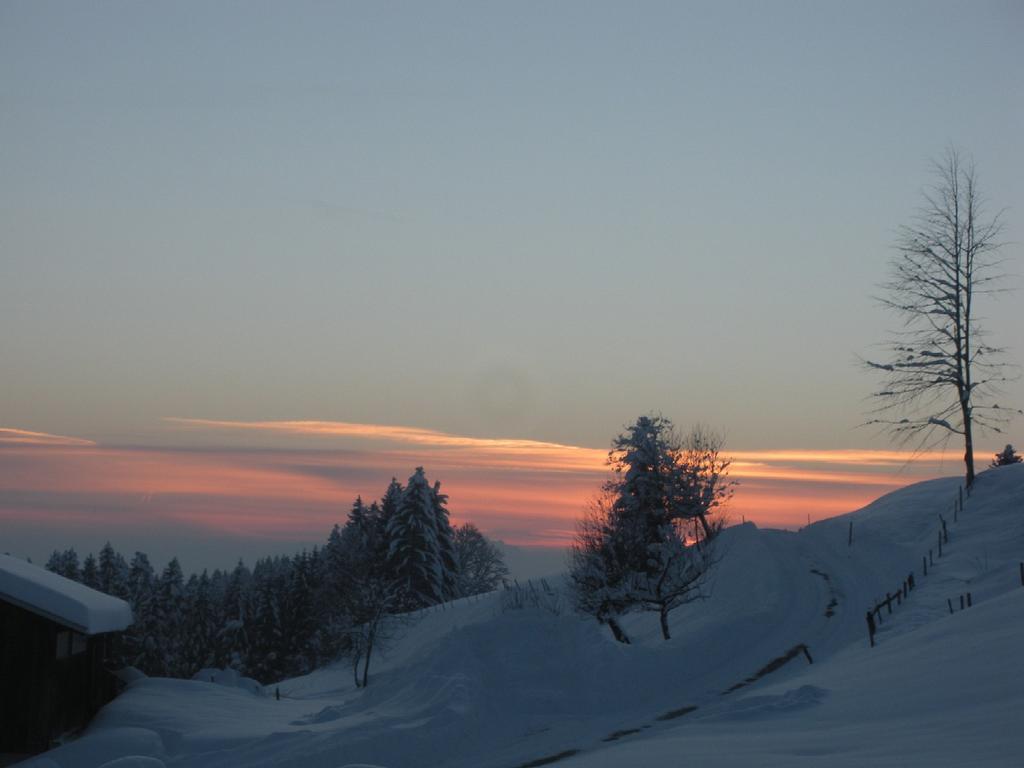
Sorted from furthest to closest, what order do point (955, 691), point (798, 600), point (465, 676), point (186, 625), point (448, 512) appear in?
point (186, 625) → point (448, 512) → point (798, 600) → point (465, 676) → point (955, 691)

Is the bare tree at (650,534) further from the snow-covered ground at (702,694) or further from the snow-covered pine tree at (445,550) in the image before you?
the snow-covered pine tree at (445,550)

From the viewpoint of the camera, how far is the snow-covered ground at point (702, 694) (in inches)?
586

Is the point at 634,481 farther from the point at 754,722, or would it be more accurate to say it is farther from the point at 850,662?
the point at 754,722

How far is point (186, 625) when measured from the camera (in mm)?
102938

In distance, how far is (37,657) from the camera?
25438 mm

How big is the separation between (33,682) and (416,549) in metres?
56.4

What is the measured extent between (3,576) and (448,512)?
208 ft

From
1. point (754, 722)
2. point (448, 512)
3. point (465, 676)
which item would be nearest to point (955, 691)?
point (754, 722)

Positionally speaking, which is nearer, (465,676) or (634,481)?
(465,676)

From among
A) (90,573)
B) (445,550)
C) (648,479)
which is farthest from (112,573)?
(648,479)

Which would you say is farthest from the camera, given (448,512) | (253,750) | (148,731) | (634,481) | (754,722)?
(448,512)

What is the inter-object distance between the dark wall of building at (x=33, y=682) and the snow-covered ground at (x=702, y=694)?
1.39 meters

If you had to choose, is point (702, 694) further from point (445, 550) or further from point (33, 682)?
point (445, 550)

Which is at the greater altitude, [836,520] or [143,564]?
[836,520]
